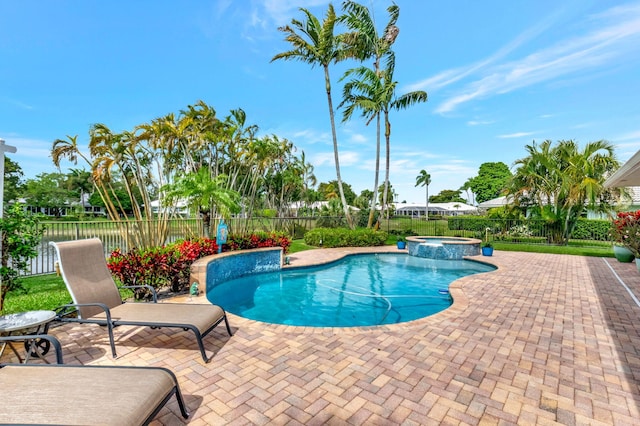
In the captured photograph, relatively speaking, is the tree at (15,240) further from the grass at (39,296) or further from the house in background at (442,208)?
the house in background at (442,208)

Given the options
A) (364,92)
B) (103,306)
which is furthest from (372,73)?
(103,306)

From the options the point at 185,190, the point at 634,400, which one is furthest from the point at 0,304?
the point at 634,400

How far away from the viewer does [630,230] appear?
8.38 m

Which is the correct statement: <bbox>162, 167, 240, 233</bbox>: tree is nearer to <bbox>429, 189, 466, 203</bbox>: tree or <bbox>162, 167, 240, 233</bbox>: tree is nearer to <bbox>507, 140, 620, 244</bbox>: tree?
<bbox>507, 140, 620, 244</bbox>: tree

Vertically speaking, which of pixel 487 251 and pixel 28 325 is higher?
pixel 28 325

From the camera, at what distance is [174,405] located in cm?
241

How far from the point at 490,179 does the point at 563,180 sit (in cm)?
4279

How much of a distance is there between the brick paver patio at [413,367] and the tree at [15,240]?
93cm

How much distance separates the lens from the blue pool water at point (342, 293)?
236 inches

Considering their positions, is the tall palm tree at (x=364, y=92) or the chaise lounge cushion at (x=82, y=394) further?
the tall palm tree at (x=364, y=92)

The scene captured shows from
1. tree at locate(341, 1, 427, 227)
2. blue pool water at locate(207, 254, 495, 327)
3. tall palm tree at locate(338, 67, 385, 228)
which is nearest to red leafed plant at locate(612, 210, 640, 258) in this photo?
blue pool water at locate(207, 254, 495, 327)

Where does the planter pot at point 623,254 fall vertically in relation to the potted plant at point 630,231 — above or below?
below

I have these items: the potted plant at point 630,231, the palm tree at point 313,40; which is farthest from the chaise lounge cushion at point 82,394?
the palm tree at point 313,40

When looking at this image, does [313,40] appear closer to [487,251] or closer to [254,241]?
[254,241]
